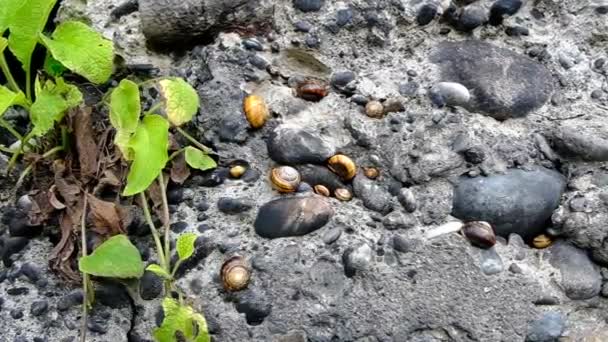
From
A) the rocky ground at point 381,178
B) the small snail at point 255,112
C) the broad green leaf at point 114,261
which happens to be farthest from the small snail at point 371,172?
the broad green leaf at point 114,261

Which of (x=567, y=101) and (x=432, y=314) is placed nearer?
(x=432, y=314)

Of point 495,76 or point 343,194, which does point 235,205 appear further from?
point 495,76

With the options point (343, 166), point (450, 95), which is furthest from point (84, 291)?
point (450, 95)

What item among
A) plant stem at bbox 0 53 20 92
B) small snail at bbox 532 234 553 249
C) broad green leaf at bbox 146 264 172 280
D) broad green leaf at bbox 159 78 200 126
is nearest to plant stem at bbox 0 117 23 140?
plant stem at bbox 0 53 20 92

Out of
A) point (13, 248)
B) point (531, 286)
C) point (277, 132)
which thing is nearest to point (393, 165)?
point (277, 132)

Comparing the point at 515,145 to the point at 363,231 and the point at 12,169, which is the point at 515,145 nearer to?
the point at 363,231

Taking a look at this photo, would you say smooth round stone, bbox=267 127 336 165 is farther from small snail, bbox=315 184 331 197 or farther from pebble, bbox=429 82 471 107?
pebble, bbox=429 82 471 107
